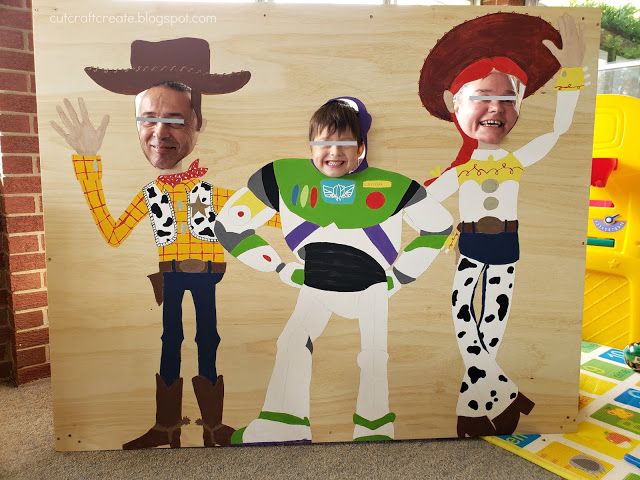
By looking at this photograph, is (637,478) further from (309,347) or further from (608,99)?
(608,99)

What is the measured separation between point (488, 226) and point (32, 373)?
1.85m

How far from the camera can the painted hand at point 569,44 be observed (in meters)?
1.45

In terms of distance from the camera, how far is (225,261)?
148 centimetres

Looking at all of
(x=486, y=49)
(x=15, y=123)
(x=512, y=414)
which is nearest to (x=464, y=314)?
(x=512, y=414)

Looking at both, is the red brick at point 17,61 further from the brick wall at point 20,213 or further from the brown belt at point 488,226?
the brown belt at point 488,226

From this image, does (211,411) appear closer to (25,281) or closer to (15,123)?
(25,281)

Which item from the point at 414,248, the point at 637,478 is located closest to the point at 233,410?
the point at 414,248

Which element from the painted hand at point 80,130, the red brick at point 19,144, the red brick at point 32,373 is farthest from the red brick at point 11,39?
the red brick at point 32,373

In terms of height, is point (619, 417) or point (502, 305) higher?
point (502, 305)

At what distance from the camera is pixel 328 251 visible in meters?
1.49

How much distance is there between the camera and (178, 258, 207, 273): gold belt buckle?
1.47 m

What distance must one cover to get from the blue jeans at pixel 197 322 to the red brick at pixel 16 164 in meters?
0.86

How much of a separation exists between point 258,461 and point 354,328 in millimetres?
497

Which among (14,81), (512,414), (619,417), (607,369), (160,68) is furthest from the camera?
(607,369)
